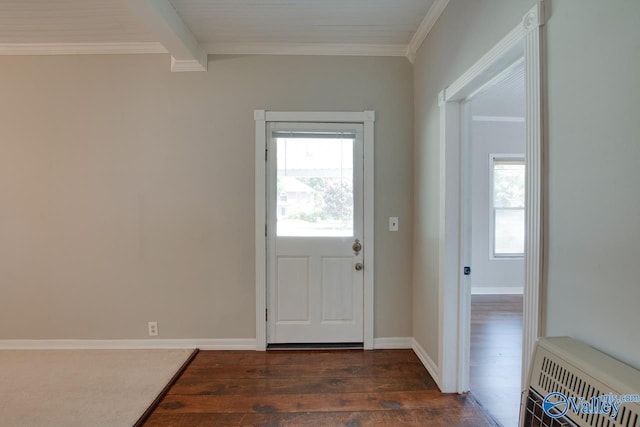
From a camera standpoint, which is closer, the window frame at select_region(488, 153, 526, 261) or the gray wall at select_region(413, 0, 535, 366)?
the gray wall at select_region(413, 0, 535, 366)

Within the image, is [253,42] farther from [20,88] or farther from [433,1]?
[20,88]

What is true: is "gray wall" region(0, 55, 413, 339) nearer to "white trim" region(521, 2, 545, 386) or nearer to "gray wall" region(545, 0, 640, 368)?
"white trim" region(521, 2, 545, 386)

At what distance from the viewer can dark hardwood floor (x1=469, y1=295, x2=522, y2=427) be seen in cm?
192

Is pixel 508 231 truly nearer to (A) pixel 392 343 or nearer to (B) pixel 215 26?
(A) pixel 392 343

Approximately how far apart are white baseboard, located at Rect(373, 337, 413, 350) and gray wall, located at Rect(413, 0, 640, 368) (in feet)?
5.49

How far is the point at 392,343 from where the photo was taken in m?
2.64

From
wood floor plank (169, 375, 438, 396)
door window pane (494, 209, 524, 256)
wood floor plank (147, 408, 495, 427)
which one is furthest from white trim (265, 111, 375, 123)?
door window pane (494, 209, 524, 256)

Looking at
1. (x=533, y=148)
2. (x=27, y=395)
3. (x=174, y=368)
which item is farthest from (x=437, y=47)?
(x=27, y=395)

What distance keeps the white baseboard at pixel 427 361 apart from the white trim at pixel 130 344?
1438 mm

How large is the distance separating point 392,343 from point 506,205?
10.5 ft

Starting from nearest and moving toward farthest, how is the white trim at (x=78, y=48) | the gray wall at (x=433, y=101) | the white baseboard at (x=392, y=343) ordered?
the gray wall at (x=433, y=101), the white trim at (x=78, y=48), the white baseboard at (x=392, y=343)

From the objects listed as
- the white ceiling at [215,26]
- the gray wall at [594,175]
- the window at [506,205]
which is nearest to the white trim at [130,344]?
the gray wall at [594,175]

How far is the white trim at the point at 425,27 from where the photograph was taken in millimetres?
2022

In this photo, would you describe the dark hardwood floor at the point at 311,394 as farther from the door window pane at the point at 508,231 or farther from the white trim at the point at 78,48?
the door window pane at the point at 508,231
